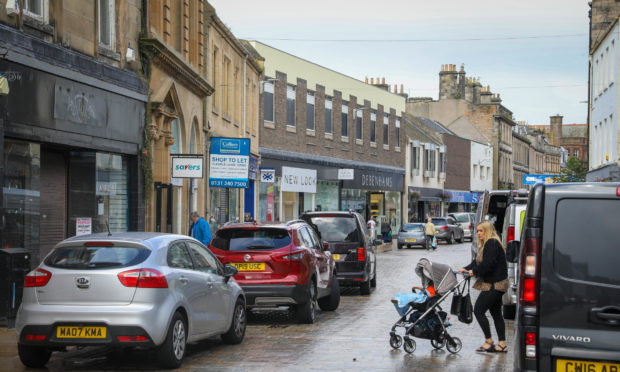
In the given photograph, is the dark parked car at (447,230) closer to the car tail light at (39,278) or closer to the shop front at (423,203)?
the shop front at (423,203)

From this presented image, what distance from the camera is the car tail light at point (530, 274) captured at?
20.4ft

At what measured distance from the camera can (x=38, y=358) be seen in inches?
368

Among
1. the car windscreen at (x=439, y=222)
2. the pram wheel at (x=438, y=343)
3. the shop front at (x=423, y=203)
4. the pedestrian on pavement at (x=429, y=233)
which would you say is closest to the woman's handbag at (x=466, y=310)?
the pram wheel at (x=438, y=343)

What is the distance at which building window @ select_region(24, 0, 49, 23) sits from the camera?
14406mm

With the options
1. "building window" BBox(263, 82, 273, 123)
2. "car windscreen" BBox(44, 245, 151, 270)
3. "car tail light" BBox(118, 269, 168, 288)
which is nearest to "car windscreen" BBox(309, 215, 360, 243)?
"car windscreen" BBox(44, 245, 151, 270)

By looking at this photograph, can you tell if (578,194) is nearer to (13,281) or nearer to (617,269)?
(617,269)

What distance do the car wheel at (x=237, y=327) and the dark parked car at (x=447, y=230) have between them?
118 feet

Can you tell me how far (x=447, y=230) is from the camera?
156 feet

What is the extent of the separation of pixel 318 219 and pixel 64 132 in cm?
589

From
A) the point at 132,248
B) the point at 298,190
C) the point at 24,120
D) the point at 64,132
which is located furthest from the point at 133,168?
the point at 298,190

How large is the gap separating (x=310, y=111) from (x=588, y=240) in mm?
37077

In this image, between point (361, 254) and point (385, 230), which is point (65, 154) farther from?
point (385, 230)

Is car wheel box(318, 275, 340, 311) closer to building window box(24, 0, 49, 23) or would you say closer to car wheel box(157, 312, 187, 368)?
car wheel box(157, 312, 187, 368)

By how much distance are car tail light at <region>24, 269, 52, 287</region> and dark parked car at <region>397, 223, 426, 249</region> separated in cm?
3464
